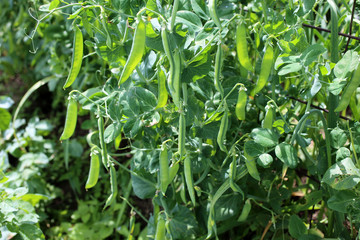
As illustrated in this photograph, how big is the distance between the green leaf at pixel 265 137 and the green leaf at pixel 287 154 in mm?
18

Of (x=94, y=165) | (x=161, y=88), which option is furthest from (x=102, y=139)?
(x=161, y=88)

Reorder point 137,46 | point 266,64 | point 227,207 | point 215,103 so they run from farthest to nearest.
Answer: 1. point 227,207
2. point 215,103
3. point 266,64
4. point 137,46

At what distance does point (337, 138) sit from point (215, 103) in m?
0.31

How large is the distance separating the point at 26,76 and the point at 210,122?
1.50 meters

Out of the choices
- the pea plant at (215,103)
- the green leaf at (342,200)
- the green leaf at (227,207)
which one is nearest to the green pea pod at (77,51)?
the pea plant at (215,103)

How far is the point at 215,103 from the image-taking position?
1.00 m

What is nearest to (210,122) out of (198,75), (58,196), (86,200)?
(198,75)

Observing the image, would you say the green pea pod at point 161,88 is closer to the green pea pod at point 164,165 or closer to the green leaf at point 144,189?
the green pea pod at point 164,165

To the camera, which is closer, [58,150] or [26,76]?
[58,150]

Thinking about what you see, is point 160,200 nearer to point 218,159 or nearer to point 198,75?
point 218,159

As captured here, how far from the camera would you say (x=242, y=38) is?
2.82 feet

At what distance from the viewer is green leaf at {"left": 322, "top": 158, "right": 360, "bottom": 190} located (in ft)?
2.89

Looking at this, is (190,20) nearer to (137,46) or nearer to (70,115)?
(137,46)

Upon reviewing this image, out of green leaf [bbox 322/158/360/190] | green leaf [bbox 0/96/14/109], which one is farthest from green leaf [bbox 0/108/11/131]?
green leaf [bbox 322/158/360/190]
